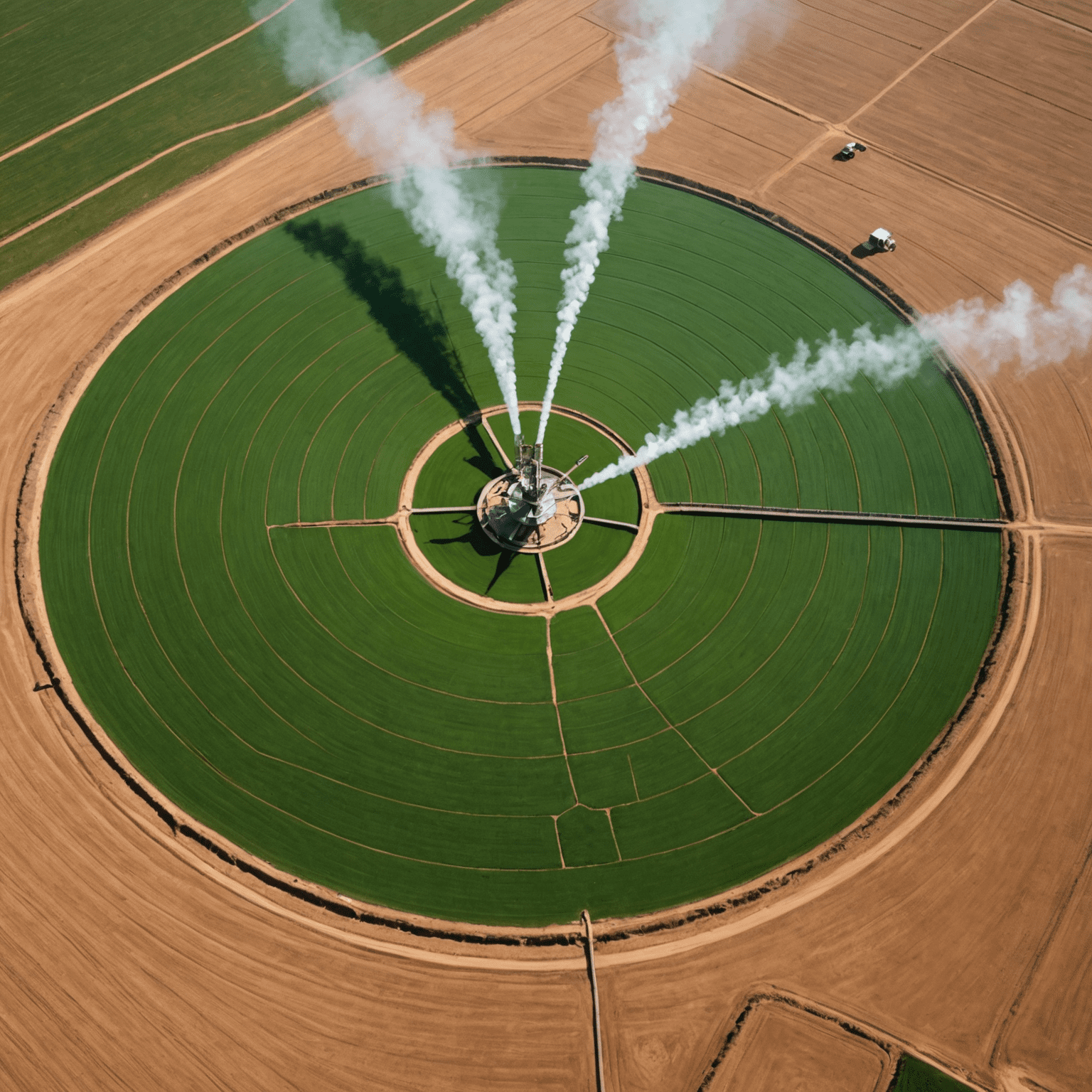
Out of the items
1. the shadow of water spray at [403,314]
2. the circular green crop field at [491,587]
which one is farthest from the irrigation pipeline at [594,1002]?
the shadow of water spray at [403,314]

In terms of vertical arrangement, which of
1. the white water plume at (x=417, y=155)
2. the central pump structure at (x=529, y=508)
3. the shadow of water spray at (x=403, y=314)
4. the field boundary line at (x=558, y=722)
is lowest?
the field boundary line at (x=558, y=722)

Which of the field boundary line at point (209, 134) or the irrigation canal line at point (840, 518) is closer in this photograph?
the irrigation canal line at point (840, 518)

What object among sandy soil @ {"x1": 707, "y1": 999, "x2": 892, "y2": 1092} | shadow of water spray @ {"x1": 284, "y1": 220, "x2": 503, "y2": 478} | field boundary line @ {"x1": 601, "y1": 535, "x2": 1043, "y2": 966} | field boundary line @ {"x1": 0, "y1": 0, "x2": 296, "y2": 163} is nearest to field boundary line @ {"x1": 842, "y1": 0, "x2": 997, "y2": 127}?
shadow of water spray @ {"x1": 284, "y1": 220, "x2": 503, "y2": 478}

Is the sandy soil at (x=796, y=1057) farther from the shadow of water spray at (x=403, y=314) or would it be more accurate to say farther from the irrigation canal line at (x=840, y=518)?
the shadow of water spray at (x=403, y=314)

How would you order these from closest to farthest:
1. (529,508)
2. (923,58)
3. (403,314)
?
1. (529,508)
2. (403,314)
3. (923,58)

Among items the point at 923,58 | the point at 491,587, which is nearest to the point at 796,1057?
the point at 491,587

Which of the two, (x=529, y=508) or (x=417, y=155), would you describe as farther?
(x=417, y=155)

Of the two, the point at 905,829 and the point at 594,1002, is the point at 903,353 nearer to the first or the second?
the point at 905,829
